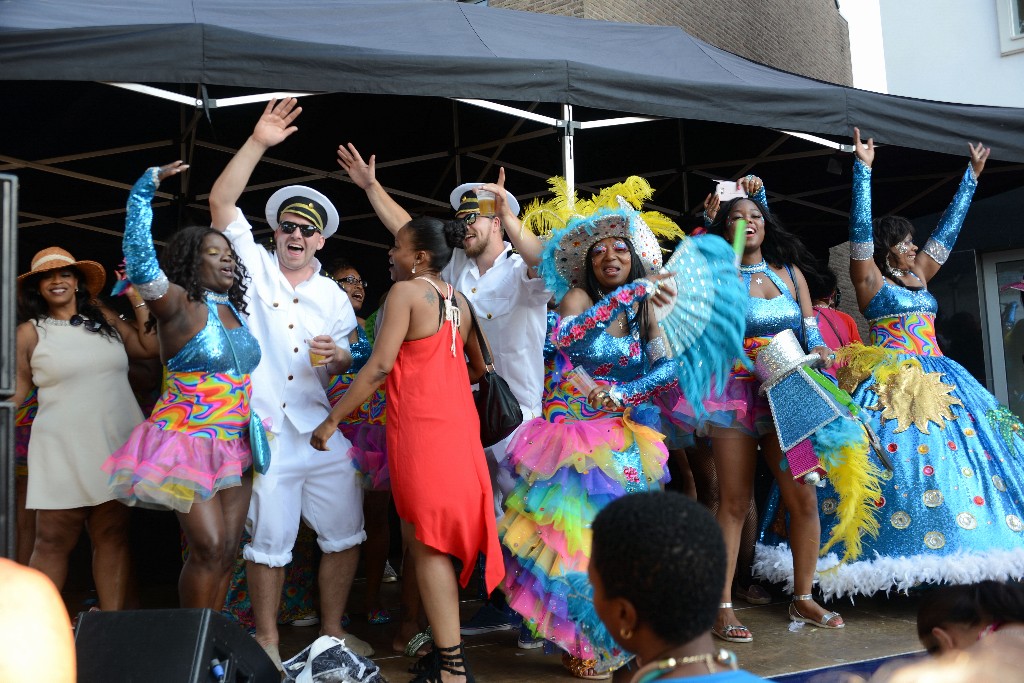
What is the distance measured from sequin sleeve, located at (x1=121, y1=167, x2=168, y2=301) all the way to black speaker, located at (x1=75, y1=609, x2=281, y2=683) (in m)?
1.26

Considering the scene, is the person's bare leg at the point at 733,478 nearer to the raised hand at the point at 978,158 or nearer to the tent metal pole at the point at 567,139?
the tent metal pole at the point at 567,139

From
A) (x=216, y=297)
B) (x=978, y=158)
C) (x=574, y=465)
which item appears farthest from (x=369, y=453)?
(x=978, y=158)

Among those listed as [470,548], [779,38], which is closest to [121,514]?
[470,548]

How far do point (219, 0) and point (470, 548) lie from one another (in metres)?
3.75

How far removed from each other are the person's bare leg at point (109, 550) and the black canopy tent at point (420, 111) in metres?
1.84

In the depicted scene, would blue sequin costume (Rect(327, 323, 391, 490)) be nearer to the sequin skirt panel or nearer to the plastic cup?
the plastic cup

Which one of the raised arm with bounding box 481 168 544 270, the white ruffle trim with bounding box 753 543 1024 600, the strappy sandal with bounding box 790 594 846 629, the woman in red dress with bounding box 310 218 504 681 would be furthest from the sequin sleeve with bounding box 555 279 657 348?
the white ruffle trim with bounding box 753 543 1024 600

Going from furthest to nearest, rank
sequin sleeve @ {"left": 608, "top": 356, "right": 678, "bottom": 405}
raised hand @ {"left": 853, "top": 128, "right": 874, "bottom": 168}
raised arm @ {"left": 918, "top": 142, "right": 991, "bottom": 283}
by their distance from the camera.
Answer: raised arm @ {"left": 918, "top": 142, "right": 991, "bottom": 283}, raised hand @ {"left": 853, "top": 128, "right": 874, "bottom": 168}, sequin sleeve @ {"left": 608, "top": 356, "right": 678, "bottom": 405}

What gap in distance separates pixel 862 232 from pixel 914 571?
70.1 inches

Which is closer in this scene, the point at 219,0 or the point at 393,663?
the point at 393,663

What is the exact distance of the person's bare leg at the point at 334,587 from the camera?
14.4 ft

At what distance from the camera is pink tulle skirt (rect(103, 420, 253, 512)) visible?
12.1ft

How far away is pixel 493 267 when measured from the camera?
16.2ft

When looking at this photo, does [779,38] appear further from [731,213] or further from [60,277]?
[60,277]
